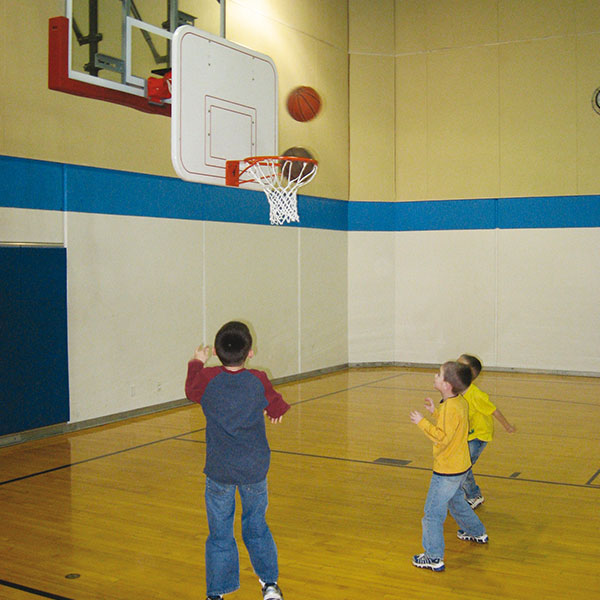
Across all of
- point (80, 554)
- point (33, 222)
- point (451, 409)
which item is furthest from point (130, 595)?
point (33, 222)

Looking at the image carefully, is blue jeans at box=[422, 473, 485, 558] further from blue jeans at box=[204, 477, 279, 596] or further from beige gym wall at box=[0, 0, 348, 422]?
beige gym wall at box=[0, 0, 348, 422]

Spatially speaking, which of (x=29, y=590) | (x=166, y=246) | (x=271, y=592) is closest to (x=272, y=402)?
(x=271, y=592)

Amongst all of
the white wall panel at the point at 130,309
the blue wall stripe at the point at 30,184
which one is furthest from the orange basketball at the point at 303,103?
the blue wall stripe at the point at 30,184

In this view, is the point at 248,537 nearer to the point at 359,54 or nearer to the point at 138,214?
the point at 138,214

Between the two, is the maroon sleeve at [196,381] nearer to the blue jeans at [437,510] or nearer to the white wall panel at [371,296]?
the blue jeans at [437,510]

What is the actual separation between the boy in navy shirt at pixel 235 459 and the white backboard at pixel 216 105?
11.1ft

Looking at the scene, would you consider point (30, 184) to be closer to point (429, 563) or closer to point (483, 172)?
point (429, 563)

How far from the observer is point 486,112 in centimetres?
1241

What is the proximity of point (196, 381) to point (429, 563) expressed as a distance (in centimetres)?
165

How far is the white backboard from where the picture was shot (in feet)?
22.3

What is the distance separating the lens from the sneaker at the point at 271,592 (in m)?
3.75

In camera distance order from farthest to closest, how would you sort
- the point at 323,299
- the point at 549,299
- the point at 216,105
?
the point at 323,299
the point at 549,299
the point at 216,105

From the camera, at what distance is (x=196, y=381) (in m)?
3.84

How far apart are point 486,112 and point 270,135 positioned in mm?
5697
